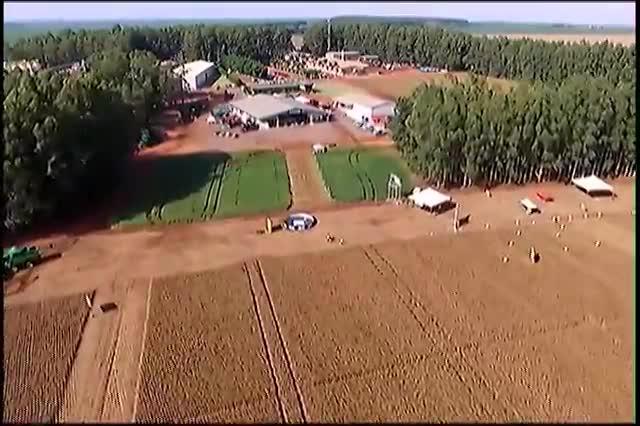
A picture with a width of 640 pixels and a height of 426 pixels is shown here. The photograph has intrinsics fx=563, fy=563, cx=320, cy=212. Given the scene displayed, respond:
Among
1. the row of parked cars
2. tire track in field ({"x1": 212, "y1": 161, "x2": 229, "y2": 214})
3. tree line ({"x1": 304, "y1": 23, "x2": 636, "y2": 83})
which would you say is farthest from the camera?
tree line ({"x1": 304, "y1": 23, "x2": 636, "y2": 83})

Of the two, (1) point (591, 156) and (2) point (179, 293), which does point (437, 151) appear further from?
(2) point (179, 293)

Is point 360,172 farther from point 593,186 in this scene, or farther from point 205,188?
point 593,186

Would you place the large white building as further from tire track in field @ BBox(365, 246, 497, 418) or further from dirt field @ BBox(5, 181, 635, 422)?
tire track in field @ BBox(365, 246, 497, 418)

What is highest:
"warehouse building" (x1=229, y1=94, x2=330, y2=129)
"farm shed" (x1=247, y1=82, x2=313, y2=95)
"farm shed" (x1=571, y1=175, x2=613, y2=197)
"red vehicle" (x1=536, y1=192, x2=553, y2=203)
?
"farm shed" (x1=247, y1=82, x2=313, y2=95)

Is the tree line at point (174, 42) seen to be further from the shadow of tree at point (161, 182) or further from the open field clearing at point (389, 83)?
the shadow of tree at point (161, 182)

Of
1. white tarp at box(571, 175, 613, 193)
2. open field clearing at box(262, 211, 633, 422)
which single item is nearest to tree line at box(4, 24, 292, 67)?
white tarp at box(571, 175, 613, 193)

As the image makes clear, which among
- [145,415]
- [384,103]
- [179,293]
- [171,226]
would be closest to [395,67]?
[384,103]

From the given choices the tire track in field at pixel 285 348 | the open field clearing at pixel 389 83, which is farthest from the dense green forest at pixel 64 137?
the open field clearing at pixel 389 83
